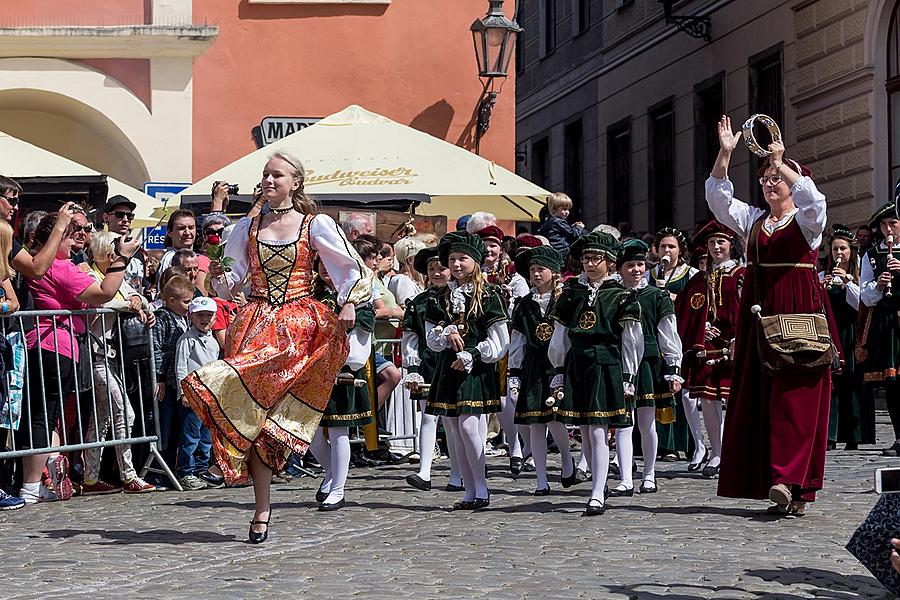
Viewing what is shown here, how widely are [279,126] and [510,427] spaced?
786cm

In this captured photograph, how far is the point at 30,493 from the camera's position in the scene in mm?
10555

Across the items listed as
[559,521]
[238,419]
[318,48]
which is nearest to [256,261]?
[238,419]

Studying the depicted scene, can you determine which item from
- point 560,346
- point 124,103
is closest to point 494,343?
point 560,346

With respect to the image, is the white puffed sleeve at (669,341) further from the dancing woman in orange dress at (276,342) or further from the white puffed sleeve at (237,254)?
the white puffed sleeve at (237,254)

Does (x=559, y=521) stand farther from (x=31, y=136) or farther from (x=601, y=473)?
(x=31, y=136)

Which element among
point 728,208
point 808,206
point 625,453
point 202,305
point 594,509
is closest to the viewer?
point 808,206

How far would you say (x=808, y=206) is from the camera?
30.6 feet

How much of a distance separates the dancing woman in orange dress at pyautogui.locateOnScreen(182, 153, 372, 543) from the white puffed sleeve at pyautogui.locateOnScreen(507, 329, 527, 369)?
2.36 m

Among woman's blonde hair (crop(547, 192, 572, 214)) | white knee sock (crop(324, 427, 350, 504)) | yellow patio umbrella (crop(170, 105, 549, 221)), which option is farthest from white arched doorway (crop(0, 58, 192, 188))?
white knee sock (crop(324, 427, 350, 504))

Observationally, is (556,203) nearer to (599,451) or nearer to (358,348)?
(358,348)

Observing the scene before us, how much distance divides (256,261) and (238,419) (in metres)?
0.89

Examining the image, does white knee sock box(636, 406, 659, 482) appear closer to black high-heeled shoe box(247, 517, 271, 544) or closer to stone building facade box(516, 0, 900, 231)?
black high-heeled shoe box(247, 517, 271, 544)

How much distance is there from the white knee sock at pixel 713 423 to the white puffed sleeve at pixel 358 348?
8.83ft

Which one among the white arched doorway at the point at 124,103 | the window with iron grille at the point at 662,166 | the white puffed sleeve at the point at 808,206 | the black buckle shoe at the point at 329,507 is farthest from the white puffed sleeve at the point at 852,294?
the window with iron grille at the point at 662,166
